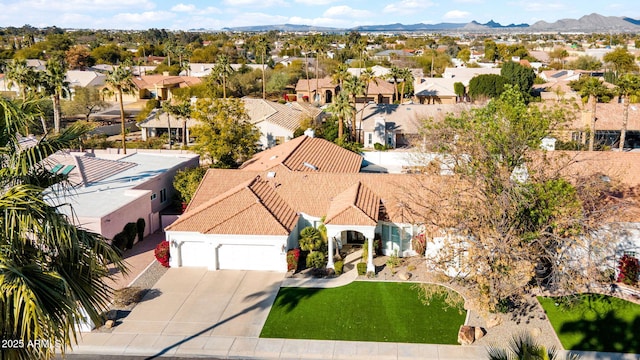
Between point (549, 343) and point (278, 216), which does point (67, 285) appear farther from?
point (278, 216)

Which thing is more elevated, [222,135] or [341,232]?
[222,135]

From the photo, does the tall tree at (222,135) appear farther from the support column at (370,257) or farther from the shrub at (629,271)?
the shrub at (629,271)

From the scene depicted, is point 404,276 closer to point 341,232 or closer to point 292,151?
point 341,232

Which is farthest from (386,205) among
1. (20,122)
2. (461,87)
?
(461,87)

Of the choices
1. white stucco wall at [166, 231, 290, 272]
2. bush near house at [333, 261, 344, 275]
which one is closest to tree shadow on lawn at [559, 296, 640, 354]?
bush near house at [333, 261, 344, 275]

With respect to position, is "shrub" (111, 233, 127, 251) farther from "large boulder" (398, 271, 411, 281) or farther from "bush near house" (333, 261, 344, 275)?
"large boulder" (398, 271, 411, 281)

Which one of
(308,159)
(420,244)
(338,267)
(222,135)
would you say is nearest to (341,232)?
(338,267)
